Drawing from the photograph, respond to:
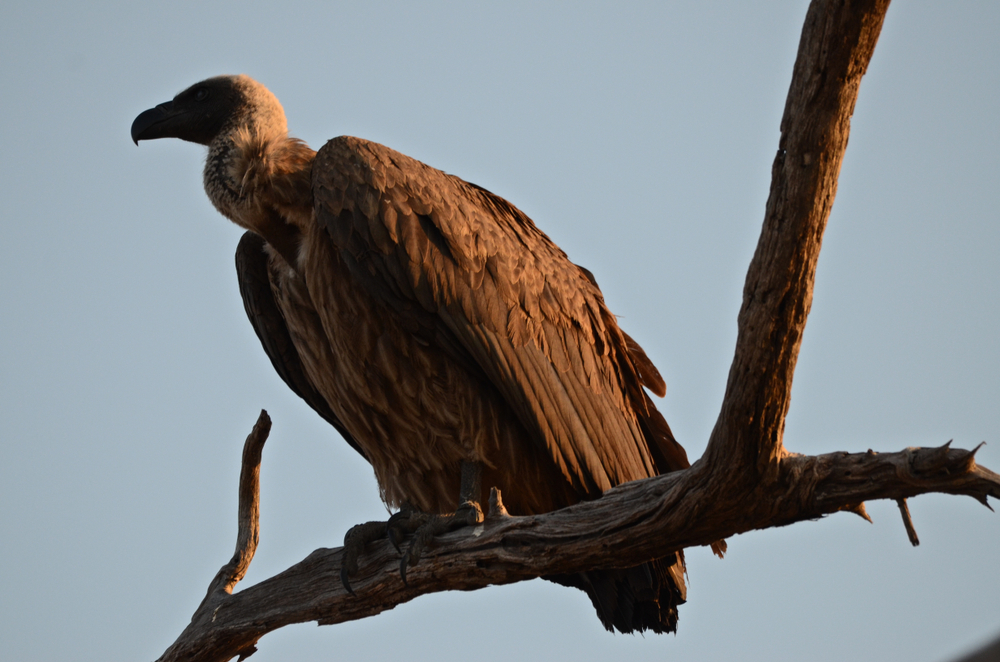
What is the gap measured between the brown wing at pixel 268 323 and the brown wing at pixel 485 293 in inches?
39.4

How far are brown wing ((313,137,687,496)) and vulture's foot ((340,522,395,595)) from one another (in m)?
0.94

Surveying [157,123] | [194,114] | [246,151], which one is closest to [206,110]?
[194,114]

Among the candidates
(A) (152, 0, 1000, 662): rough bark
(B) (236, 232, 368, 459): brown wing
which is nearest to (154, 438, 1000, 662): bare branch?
(A) (152, 0, 1000, 662): rough bark

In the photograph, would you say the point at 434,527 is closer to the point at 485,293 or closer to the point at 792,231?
the point at 485,293

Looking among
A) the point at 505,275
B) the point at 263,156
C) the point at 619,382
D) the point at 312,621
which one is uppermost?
the point at 263,156

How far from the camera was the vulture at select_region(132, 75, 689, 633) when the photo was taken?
495 cm

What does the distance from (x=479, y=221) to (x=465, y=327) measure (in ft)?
2.26

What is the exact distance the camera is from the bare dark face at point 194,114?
237 inches

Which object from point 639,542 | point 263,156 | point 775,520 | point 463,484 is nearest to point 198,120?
point 263,156

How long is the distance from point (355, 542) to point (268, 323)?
170cm

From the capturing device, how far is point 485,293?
16.6 feet

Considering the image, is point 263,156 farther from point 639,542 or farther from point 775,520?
point 775,520

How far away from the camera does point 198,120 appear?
19.8 ft

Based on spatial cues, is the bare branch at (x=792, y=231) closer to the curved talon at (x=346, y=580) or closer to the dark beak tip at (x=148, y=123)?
the curved talon at (x=346, y=580)
